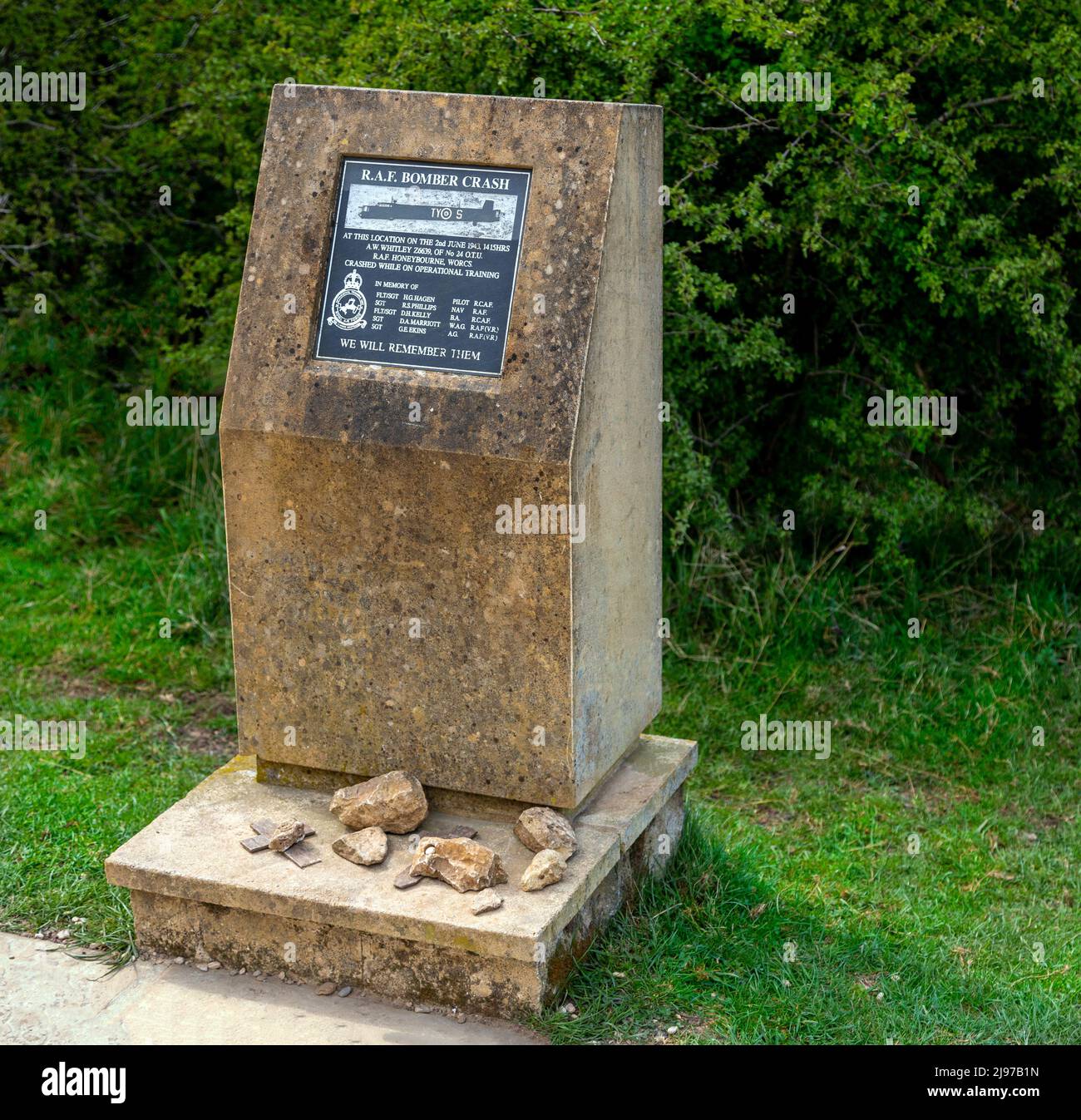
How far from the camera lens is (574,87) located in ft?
18.6

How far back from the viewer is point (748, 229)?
221 inches

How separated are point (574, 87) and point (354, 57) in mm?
917

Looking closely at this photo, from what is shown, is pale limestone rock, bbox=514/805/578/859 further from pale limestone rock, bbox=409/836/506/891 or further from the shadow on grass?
the shadow on grass

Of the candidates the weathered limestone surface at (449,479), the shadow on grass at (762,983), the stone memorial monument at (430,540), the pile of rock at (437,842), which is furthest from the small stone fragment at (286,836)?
the shadow on grass at (762,983)

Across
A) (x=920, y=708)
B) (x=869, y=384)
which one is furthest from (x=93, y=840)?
(x=869, y=384)

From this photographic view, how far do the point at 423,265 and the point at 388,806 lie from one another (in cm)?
141

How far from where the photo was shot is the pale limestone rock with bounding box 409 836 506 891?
3648mm

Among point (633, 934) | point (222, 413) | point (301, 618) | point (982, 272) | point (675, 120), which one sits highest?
point (675, 120)

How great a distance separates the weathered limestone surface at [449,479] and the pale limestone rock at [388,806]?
89 millimetres

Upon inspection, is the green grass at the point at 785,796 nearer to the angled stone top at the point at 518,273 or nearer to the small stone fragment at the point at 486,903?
the small stone fragment at the point at 486,903

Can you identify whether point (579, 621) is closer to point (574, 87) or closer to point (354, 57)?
point (574, 87)

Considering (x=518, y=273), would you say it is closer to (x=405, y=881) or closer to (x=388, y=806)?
(x=388, y=806)

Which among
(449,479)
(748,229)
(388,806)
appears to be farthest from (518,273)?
(748,229)

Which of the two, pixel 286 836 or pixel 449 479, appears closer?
pixel 449 479
